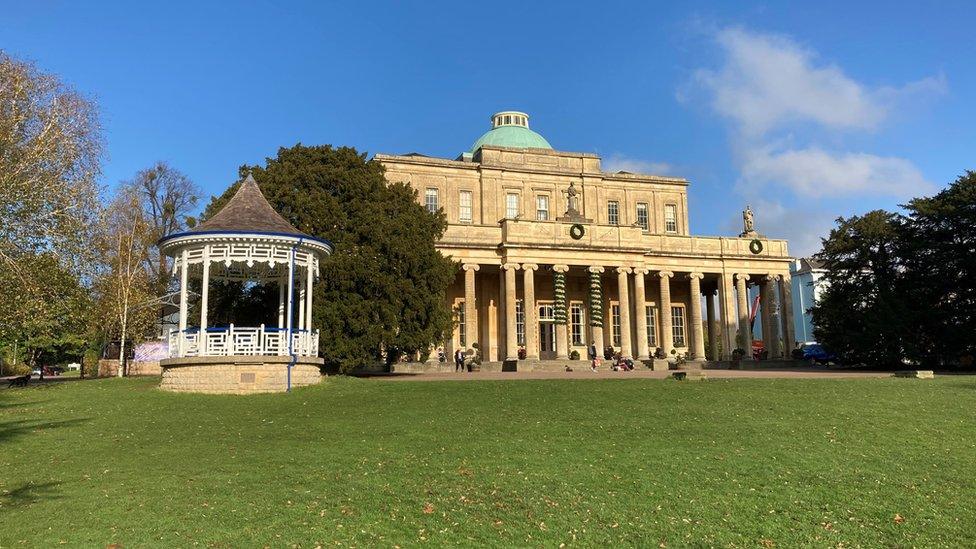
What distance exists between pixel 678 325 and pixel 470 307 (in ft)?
55.7

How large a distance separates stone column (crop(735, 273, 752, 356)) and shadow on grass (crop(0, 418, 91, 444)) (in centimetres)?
3763

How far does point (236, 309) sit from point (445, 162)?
20822mm

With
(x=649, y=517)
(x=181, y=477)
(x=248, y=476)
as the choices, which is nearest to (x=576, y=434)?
(x=649, y=517)

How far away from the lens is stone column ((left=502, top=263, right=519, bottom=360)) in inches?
1494

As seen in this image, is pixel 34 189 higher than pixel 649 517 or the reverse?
higher

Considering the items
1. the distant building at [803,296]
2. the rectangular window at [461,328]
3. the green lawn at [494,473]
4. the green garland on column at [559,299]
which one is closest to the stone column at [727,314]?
the green garland on column at [559,299]

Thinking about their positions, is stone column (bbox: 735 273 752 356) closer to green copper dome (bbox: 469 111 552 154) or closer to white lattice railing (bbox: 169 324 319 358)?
green copper dome (bbox: 469 111 552 154)

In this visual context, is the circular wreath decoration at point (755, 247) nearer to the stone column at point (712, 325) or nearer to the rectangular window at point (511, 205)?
the stone column at point (712, 325)

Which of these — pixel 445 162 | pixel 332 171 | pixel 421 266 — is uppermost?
pixel 445 162

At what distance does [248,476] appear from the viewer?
32.1 ft

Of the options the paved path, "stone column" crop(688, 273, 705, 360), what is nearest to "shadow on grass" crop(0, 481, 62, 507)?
the paved path

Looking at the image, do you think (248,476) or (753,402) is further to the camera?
(753,402)

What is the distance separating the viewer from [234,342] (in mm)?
20812

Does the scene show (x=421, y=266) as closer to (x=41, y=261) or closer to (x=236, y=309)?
(x=236, y=309)
